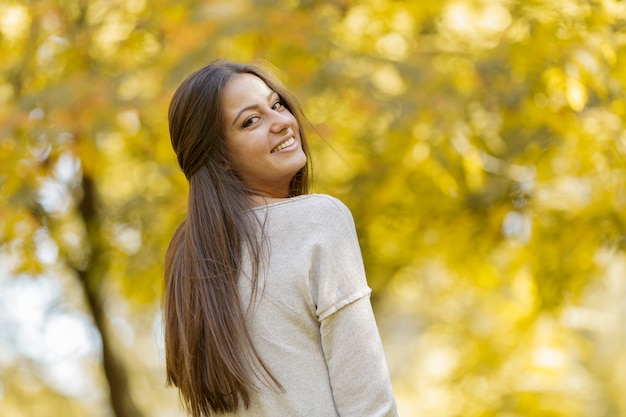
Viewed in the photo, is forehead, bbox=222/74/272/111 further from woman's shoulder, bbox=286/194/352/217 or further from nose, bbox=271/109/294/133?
woman's shoulder, bbox=286/194/352/217

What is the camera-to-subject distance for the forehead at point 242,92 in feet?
5.90

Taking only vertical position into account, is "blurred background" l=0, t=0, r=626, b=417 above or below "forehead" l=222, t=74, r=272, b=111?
below

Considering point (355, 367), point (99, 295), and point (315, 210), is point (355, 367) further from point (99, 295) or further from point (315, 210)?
point (99, 295)

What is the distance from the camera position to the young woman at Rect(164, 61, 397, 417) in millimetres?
1579

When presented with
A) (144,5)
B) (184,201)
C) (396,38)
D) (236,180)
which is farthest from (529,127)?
(236,180)

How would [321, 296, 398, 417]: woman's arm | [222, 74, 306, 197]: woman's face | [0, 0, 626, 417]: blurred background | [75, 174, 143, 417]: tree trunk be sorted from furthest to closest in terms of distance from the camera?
[75, 174, 143, 417]: tree trunk
[0, 0, 626, 417]: blurred background
[222, 74, 306, 197]: woman's face
[321, 296, 398, 417]: woman's arm

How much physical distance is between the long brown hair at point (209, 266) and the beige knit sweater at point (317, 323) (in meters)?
0.03

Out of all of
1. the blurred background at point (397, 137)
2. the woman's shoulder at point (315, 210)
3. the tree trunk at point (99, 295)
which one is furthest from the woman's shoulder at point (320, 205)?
the tree trunk at point (99, 295)

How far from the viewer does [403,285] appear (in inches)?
240

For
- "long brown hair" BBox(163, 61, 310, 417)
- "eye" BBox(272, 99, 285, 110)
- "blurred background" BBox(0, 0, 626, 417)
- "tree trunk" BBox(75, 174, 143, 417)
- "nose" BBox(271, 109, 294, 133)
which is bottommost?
"tree trunk" BBox(75, 174, 143, 417)

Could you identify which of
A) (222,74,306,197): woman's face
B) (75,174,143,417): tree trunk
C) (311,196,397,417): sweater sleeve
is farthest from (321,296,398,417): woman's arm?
(75,174,143,417): tree trunk

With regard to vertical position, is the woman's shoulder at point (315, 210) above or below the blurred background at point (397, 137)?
above

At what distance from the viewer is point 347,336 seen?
61.6 inches

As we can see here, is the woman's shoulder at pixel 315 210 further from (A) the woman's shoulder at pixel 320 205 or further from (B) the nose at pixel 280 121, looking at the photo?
(B) the nose at pixel 280 121
